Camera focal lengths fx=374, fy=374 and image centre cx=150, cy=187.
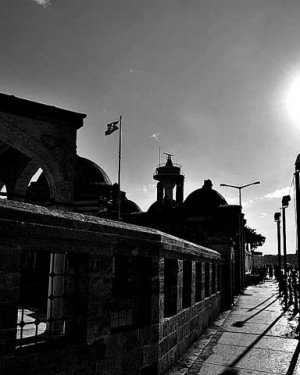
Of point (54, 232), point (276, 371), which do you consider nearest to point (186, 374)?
point (276, 371)

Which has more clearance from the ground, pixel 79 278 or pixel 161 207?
pixel 161 207

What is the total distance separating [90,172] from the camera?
59.5ft

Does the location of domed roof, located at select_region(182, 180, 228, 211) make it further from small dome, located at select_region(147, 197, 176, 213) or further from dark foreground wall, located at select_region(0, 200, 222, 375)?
dark foreground wall, located at select_region(0, 200, 222, 375)

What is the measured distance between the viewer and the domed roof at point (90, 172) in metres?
17.8

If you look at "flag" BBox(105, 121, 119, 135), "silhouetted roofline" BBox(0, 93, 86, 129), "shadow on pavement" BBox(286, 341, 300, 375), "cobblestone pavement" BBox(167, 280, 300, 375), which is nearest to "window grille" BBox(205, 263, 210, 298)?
"cobblestone pavement" BBox(167, 280, 300, 375)

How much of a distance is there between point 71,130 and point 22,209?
647 centimetres

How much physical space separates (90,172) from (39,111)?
8.70 meters

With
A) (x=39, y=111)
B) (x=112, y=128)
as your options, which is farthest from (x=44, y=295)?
(x=112, y=128)

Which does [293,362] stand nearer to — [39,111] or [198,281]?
[198,281]

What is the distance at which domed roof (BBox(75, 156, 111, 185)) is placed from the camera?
17.8m

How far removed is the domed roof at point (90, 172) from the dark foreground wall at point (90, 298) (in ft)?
34.4

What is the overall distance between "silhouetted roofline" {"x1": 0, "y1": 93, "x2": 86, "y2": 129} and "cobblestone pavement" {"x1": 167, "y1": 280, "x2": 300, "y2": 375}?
20.8ft

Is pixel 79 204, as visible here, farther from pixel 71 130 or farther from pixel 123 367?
pixel 123 367

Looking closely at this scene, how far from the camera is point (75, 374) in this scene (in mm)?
4305
